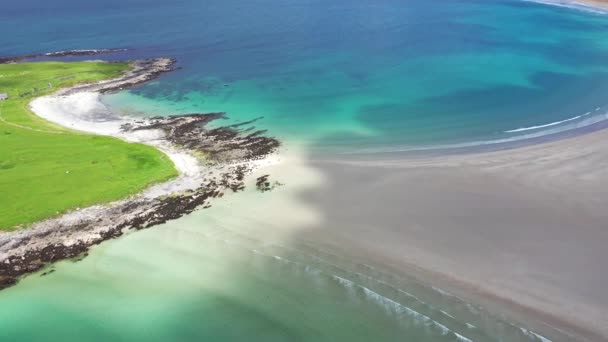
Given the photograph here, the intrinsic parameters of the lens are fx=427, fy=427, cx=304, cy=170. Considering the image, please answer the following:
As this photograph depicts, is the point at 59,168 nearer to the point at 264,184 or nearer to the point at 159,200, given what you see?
the point at 159,200

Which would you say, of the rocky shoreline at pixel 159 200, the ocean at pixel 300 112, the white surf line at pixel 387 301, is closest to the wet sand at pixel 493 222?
the ocean at pixel 300 112

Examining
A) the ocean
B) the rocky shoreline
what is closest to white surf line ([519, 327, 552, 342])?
the ocean

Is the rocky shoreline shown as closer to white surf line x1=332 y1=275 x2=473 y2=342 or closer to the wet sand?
the wet sand

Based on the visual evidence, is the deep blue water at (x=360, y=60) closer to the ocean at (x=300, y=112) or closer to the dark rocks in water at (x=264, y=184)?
the ocean at (x=300, y=112)

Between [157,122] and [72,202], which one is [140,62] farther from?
[72,202]

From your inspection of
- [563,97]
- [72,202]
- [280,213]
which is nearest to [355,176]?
[280,213]
